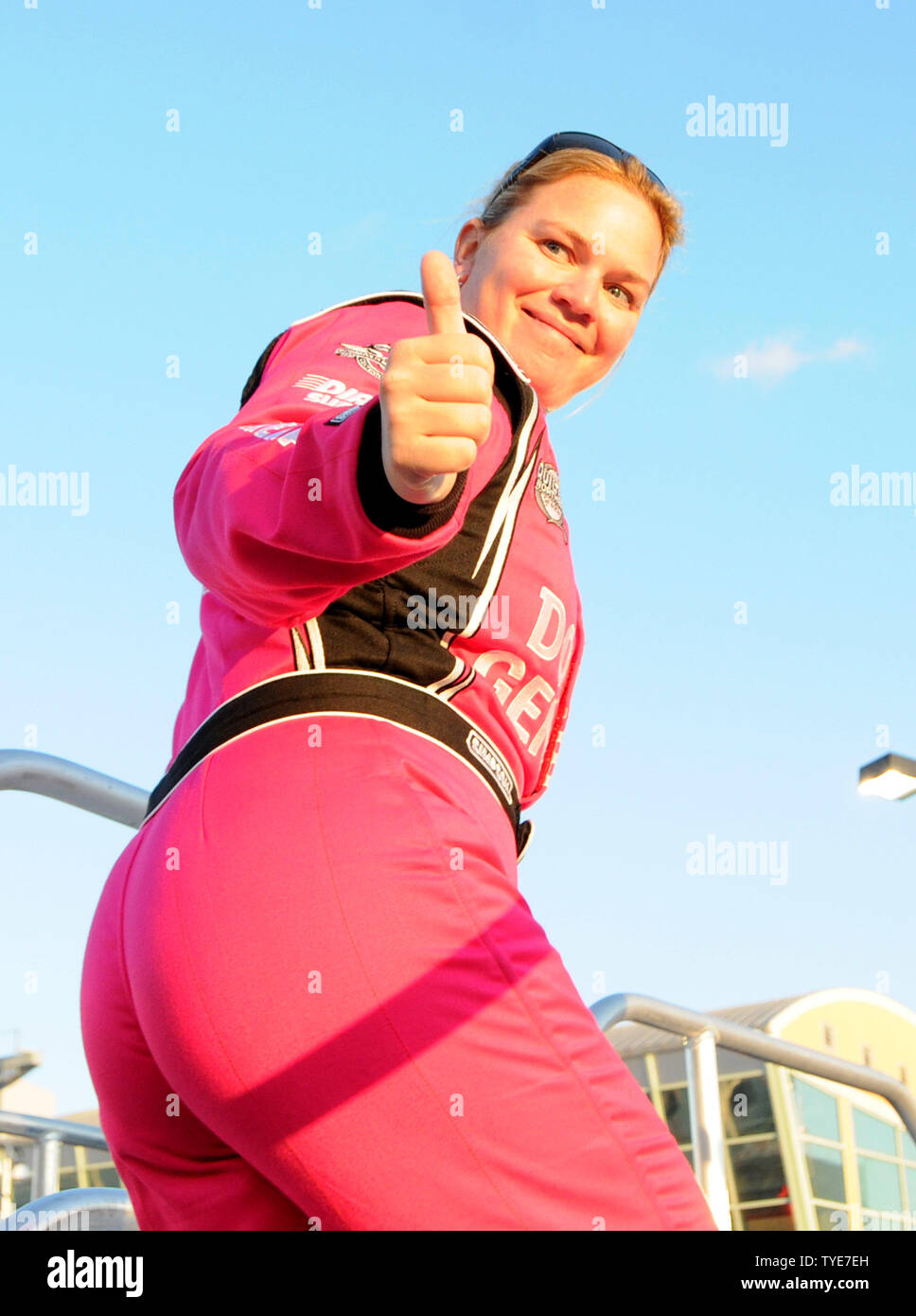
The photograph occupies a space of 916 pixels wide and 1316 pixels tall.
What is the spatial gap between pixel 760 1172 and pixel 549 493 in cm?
1910

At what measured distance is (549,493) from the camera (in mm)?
1643

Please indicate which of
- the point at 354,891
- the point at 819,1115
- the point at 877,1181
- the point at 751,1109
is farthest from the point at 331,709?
the point at 877,1181

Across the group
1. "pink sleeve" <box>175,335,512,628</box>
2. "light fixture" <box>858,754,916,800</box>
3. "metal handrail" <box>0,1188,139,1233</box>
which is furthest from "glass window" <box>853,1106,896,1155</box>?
"pink sleeve" <box>175,335,512,628</box>

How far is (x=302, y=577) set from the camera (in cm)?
119

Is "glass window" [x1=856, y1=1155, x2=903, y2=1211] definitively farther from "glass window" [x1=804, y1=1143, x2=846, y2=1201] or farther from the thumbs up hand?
the thumbs up hand

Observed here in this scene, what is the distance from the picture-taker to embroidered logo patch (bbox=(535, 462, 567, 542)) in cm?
161

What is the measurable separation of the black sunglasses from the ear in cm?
9

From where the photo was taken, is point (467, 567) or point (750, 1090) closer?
point (467, 567)

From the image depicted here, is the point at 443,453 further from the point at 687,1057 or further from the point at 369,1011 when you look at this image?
the point at 687,1057

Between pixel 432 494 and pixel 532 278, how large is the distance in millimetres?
954

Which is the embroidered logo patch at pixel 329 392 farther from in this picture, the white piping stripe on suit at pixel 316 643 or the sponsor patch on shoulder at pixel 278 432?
the white piping stripe on suit at pixel 316 643

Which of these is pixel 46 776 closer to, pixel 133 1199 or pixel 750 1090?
pixel 133 1199
